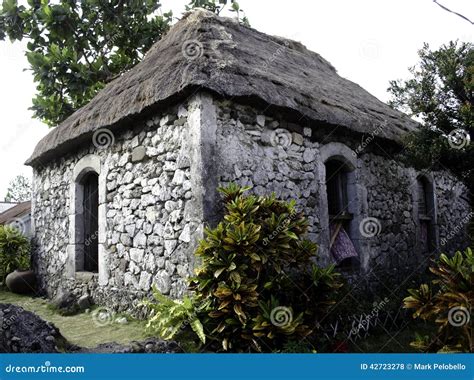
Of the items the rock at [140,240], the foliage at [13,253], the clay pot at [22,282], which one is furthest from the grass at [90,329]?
the foliage at [13,253]

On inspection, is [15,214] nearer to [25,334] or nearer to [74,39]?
[74,39]

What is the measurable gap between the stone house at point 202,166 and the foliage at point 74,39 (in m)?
3.60

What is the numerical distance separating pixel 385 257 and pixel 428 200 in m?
2.59

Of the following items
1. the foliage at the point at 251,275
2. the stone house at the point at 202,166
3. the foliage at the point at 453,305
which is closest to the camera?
the foliage at the point at 453,305

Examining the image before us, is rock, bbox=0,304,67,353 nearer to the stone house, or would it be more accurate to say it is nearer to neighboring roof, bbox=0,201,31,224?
the stone house

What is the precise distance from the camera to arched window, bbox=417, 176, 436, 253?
894cm

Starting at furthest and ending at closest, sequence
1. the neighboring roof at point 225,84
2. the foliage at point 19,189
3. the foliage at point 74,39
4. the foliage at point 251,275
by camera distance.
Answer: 1. the foliage at point 19,189
2. the foliage at point 74,39
3. the neighboring roof at point 225,84
4. the foliage at point 251,275

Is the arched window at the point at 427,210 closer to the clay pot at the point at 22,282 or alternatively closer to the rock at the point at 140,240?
the rock at the point at 140,240

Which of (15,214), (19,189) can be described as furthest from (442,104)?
(19,189)

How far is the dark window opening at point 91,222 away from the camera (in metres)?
7.39

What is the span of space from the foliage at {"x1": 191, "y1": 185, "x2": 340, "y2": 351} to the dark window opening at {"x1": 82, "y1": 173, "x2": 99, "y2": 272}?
329 cm

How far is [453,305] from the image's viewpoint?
10.7 ft

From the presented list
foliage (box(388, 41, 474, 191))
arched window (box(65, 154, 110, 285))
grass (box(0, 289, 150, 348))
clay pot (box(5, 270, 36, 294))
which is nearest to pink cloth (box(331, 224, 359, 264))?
foliage (box(388, 41, 474, 191))

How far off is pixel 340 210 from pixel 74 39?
914 centimetres
